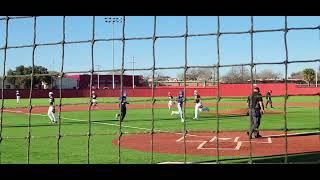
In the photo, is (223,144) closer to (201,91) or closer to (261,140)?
(261,140)

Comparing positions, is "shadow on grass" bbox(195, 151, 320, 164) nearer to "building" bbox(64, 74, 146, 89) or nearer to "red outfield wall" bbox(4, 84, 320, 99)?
"red outfield wall" bbox(4, 84, 320, 99)

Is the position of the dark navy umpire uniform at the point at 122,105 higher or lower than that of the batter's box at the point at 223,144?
higher

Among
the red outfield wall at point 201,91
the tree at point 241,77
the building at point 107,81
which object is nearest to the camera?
the tree at point 241,77

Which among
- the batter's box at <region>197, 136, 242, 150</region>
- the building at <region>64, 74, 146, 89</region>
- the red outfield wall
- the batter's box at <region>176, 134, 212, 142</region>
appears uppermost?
the building at <region>64, 74, 146, 89</region>

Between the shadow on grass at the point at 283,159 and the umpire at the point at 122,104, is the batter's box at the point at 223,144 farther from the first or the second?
the umpire at the point at 122,104

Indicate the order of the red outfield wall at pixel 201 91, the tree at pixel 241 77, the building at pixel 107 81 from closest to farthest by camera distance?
1. the tree at pixel 241 77
2. the building at pixel 107 81
3. the red outfield wall at pixel 201 91

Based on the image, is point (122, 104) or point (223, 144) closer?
point (223, 144)

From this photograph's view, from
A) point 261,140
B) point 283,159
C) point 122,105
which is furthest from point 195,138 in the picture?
point 283,159

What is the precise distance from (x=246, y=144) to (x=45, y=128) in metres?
6.72

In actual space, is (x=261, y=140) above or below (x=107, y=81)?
below

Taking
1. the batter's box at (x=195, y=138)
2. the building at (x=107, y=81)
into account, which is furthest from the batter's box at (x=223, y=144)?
the building at (x=107, y=81)

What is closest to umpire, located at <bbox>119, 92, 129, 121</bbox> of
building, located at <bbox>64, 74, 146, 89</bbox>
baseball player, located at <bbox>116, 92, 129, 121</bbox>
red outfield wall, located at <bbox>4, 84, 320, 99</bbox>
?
baseball player, located at <bbox>116, 92, 129, 121</bbox>
